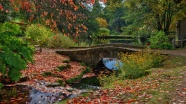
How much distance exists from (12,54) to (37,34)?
12.2m

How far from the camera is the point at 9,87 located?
936 cm

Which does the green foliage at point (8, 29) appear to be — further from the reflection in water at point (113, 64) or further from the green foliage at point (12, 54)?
the reflection in water at point (113, 64)

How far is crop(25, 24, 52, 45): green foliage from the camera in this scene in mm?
19609

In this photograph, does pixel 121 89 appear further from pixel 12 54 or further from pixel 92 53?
pixel 92 53

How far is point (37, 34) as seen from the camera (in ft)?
65.9

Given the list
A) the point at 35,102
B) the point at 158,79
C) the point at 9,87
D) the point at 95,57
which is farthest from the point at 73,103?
the point at 95,57

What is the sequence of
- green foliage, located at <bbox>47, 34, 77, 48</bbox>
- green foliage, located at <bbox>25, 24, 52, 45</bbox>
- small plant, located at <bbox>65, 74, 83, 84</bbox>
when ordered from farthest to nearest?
green foliage, located at <bbox>47, 34, 77, 48</bbox> < green foliage, located at <bbox>25, 24, 52, 45</bbox> < small plant, located at <bbox>65, 74, 83, 84</bbox>

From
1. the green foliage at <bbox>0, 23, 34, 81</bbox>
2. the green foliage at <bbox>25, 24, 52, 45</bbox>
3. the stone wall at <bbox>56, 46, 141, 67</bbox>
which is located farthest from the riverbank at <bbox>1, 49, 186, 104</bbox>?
the green foliage at <bbox>25, 24, 52, 45</bbox>

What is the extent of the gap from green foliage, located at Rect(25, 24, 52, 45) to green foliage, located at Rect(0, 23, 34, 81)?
36.2 feet

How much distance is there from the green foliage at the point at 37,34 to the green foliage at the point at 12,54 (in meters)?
11.0

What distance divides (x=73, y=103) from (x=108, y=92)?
46.2 inches

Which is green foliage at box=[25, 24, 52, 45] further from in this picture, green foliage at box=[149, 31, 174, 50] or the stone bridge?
green foliage at box=[149, 31, 174, 50]

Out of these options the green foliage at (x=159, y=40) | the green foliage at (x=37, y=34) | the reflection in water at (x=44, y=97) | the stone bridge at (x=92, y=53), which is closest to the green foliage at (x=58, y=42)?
the green foliage at (x=37, y=34)

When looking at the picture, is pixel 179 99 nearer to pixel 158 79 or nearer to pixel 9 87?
pixel 158 79
